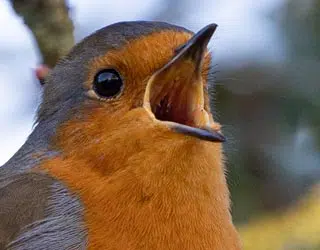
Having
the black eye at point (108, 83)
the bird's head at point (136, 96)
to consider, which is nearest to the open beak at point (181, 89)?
the bird's head at point (136, 96)

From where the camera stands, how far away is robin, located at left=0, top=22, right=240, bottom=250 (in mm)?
5586

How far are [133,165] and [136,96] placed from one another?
37cm

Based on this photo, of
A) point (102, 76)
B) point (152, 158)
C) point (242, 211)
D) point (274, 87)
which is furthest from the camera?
point (274, 87)

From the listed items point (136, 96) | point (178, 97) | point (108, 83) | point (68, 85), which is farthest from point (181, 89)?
point (68, 85)

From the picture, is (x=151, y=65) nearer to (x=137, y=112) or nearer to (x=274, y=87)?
(x=137, y=112)

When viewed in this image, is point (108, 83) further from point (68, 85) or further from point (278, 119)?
point (278, 119)

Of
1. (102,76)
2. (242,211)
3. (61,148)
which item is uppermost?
(102,76)

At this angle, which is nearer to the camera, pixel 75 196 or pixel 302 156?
pixel 75 196

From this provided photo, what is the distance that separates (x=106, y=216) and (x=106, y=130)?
450 mm

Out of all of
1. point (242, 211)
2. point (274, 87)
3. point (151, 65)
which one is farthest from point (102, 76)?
point (274, 87)

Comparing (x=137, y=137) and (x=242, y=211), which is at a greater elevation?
(x=137, y=137)

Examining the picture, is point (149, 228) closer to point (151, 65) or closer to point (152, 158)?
point (152, 158)

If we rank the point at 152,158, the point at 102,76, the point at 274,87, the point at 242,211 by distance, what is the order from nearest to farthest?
1. the point at 152,158
2. the point at 102,76
3. the point at 242,211
4. the point at 274,87

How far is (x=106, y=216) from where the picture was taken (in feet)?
18.5
